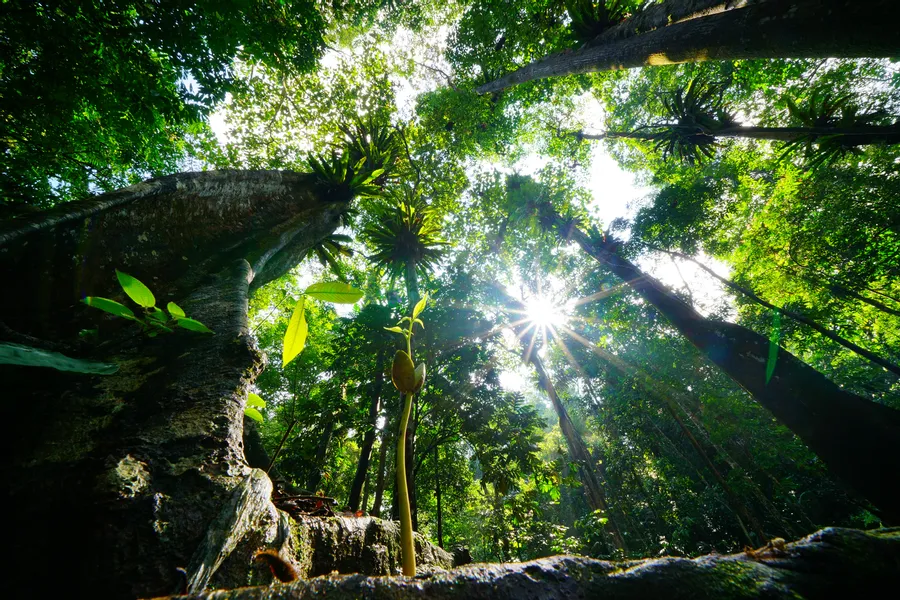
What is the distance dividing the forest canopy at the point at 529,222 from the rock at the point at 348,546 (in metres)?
0.50

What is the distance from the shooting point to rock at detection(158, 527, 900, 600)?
423mm

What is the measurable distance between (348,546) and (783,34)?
14.1ft

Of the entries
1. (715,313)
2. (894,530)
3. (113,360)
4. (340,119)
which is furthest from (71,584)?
(715,313)

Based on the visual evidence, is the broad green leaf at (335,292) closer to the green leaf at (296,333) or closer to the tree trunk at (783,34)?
the green leaf at (296,333)

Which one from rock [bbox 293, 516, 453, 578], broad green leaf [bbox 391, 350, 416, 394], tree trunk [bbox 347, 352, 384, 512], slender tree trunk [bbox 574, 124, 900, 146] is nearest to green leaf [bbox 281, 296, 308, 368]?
broad green leaf [bbox 391, 350, 416, 394]

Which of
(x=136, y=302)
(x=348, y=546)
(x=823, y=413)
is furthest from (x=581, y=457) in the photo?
(x=136, y=302)

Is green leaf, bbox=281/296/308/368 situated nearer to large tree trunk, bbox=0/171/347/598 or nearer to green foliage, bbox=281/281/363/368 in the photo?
green foliage, bbox=281/281/363/368

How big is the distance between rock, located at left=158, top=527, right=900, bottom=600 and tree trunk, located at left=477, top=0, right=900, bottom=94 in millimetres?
3088

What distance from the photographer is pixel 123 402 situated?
1136mm

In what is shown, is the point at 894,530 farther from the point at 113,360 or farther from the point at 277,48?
the point at 277,48

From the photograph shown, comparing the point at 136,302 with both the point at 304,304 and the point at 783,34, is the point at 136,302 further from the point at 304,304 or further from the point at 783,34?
the point at 783,34

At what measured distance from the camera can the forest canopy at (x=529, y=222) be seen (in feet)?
9.52

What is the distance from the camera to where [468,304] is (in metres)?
5.43

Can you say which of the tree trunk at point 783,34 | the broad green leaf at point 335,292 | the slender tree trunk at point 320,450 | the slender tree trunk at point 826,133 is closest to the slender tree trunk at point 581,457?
the slender tree trunk at point 320,450
